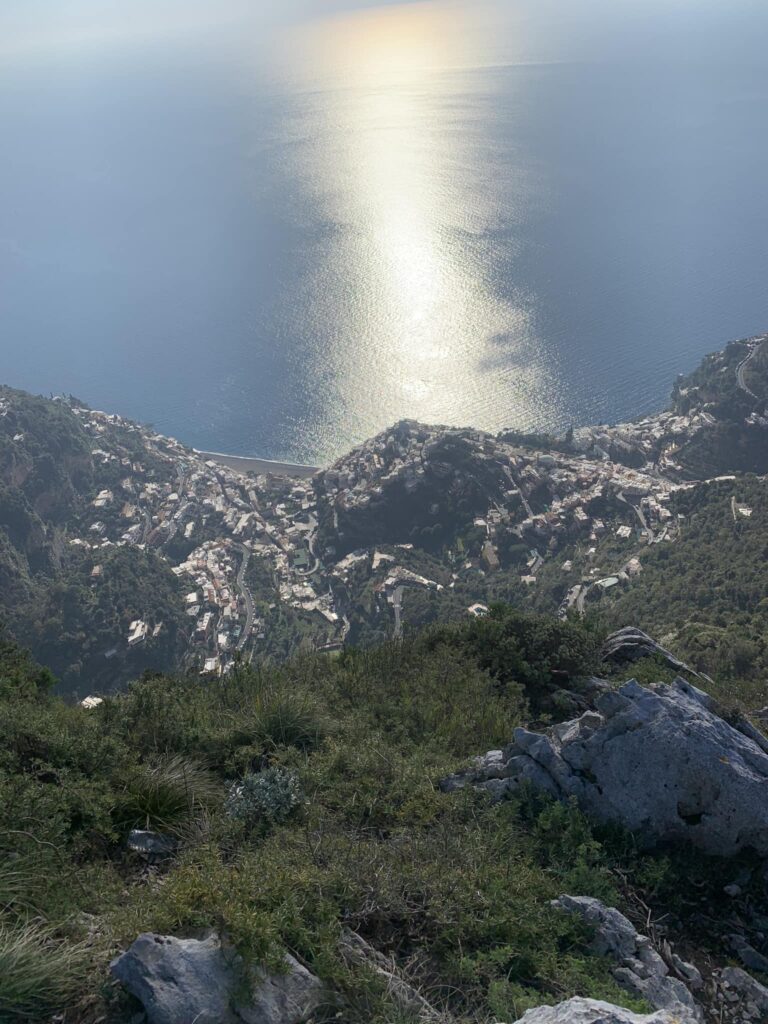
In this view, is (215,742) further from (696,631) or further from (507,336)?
(507,336)

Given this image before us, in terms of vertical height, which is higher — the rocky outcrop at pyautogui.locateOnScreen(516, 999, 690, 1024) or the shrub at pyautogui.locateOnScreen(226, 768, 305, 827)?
the rocky outcrop at pyautogui.locateOnScreen(516, 999, 690, 1024)

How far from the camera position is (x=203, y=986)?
3520 millimetres

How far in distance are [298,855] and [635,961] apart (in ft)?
6.62

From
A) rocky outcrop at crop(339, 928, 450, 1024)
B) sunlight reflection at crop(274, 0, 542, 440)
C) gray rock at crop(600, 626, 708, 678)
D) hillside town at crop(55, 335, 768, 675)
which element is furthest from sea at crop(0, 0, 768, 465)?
rocky outcrop at crop(339, 928, 450, 1024)

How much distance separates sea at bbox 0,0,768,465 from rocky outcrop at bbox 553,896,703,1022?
5096 cm

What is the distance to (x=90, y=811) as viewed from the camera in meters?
5.11

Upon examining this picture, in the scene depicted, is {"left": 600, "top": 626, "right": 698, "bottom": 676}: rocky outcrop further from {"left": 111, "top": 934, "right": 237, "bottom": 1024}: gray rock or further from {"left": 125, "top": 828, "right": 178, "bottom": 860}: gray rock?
{"left": 111, "top": 934, "right": 237, "bottom": 1024}: gray rock

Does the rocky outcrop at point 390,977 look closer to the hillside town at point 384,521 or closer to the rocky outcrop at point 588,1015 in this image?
the rocky outcrop at point 588,1015

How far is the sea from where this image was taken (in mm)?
62250

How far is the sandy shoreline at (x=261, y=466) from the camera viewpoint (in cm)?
5469

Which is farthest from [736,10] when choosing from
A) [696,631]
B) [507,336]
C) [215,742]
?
[215,742]

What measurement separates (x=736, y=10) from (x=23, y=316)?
202 meters

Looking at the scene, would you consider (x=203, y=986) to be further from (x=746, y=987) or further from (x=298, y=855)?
(x=746, y=987)

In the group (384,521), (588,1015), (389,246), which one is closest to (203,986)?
(588,1015)
